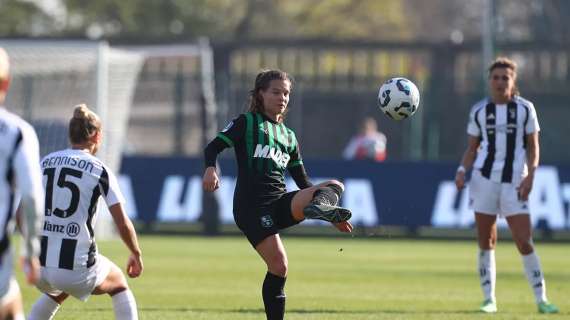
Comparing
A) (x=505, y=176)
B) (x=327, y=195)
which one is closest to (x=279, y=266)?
(x=327, y=195)

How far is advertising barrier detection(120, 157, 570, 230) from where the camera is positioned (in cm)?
2425

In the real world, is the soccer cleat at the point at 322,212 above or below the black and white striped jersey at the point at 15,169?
below

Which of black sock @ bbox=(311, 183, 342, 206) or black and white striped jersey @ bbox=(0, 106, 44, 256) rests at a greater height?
black and white striped jersey @ bbox=(0, 106, 44, 256)

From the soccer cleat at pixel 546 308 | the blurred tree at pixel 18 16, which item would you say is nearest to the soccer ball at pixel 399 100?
the soccer cleat at pixel 546 308

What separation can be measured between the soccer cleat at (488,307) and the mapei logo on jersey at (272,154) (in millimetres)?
3602

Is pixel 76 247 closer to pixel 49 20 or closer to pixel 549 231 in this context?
pixel 549 231

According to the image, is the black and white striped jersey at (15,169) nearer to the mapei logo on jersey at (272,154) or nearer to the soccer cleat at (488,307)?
the mapei logo on jersey at (272,154)

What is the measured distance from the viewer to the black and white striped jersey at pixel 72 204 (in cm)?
845

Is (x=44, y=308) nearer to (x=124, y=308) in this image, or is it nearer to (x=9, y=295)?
(x=124, y=308)

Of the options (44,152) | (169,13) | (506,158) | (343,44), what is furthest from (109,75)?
(169,13)

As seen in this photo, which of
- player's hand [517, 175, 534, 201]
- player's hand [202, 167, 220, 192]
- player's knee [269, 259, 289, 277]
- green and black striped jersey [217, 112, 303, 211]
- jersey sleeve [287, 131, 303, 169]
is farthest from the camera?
player's hand [517, 175, 534, 201]

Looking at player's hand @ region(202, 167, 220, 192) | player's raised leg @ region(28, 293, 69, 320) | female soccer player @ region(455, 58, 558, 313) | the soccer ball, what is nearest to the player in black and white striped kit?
player's raised leg @ region(28, 293, 69, 320)

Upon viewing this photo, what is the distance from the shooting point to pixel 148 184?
2525 centimetres

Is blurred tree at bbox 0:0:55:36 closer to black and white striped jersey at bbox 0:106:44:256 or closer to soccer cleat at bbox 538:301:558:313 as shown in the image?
soccer cleat at bbox 538:301:558:313
